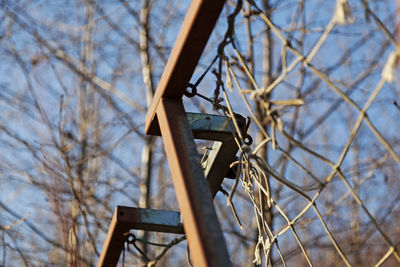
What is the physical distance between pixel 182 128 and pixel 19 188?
4863 millimetres

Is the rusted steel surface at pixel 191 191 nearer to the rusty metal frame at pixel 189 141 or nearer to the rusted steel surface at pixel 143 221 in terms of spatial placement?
the rusty metal frame at pixel 189 141

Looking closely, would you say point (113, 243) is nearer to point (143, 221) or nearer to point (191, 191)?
point (143, 221)

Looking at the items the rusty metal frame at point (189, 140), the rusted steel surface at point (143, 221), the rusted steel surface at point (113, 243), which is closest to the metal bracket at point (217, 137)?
the rusty metal frame at point (189, 140)

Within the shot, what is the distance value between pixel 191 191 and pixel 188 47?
394 mm

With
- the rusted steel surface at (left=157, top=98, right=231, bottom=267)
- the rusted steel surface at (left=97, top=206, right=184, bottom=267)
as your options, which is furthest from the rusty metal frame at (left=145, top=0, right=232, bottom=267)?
the rusted steel surface at (left=97, top=206, right=184, bottom=267)

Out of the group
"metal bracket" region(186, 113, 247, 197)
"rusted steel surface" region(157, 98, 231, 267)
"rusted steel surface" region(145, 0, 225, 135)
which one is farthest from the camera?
"metal bracket" region(186, 113, 247, 197)

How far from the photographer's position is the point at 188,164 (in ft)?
4.81

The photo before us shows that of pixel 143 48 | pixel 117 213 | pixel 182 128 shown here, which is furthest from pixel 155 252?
pixel 182 128

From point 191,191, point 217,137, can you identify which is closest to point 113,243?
point 217,137

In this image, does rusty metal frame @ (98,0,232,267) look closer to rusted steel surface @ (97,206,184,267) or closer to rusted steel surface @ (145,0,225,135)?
rusted steel surface @ (145,0,225,135)

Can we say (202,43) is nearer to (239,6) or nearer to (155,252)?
(239,6)

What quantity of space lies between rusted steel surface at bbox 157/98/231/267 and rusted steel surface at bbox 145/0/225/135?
2.0 inches

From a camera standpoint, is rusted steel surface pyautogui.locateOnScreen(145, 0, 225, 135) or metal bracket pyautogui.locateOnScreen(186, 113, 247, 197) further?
metal bracket pyautogui.locateOnScreen(186, 113, 247, 197)

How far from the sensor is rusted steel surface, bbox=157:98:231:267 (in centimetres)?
126
